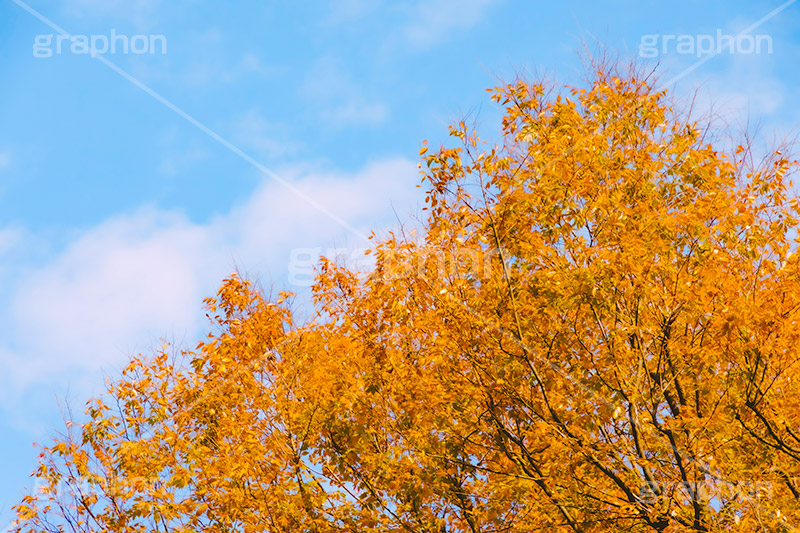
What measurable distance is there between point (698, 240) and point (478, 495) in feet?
12.3

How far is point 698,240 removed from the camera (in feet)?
26.5

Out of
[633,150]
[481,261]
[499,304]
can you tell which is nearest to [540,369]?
[499,304]

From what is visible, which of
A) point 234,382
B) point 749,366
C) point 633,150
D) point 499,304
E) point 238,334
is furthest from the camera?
point 238,334

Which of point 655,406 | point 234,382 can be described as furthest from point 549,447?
point 234,382

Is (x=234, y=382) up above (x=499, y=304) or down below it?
above

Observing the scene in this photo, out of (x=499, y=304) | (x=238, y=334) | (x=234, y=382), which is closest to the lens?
(x=499, y=304)

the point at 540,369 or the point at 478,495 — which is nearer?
the point at 540,369

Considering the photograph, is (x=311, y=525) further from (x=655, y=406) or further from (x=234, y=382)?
(x=655, y=406)

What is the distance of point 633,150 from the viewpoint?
8.74 meters

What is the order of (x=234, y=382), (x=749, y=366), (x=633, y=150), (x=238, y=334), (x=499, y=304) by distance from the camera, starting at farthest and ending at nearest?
(x=238, y=334) → (x=234, y=382) → (x=633, y=150) → (x=499, y=304) → (x=749, y=366)

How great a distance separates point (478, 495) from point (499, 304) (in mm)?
2229

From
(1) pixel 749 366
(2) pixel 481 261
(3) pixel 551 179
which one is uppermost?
(3) pixel 551 179

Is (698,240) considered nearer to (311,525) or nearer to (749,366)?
(749,366)

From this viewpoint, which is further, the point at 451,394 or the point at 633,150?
the point at 633,150
